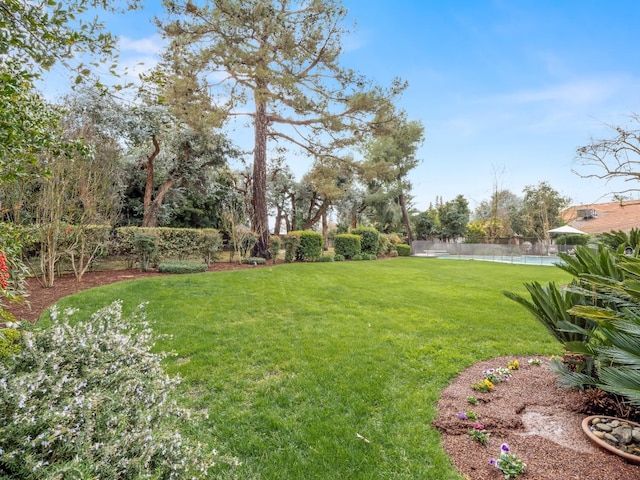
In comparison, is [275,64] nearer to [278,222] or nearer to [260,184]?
[260,184]

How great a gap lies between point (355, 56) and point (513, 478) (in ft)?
37.4

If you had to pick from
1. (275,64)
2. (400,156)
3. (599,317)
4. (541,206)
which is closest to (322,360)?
(599,317)

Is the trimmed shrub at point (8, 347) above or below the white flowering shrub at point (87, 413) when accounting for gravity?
above

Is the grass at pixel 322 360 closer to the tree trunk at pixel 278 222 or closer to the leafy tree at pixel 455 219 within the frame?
the tree trunk at pixel 278 222

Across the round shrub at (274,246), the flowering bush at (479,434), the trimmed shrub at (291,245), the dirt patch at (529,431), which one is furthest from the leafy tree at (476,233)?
the flowering bush at (479,434)

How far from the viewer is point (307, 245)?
1245cm

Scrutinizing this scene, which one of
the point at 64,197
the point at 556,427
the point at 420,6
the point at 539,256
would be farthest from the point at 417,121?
the point at 556,427

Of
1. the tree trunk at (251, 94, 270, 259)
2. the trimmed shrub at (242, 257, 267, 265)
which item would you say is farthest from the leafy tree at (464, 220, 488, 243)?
the trimmed shrub at (242, 257, 267, 265)

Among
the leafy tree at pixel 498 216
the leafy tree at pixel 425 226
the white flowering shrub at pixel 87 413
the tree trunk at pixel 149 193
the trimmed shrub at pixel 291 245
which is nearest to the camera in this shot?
the white flowering shrub at pixel 87 413

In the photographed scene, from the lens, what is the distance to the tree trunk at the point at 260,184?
11.5 m

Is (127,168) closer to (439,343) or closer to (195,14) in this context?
(195,14)

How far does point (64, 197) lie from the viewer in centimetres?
640

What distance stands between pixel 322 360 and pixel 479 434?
1622mm

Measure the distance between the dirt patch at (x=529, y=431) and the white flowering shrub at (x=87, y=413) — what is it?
1623 mm
